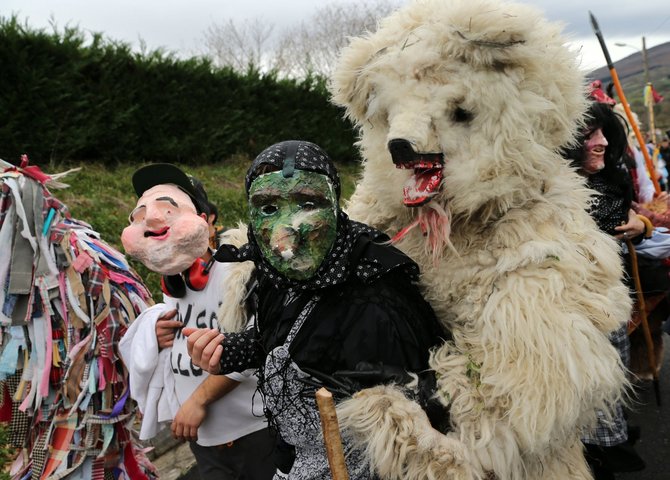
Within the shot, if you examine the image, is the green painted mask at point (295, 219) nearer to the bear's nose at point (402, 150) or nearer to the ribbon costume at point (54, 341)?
the bear's nose at point (402, 150)

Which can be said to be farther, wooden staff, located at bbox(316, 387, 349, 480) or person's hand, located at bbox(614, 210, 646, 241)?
person's hand, located at bbox(614, 210, 646, 241)

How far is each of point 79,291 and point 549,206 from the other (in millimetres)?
2014

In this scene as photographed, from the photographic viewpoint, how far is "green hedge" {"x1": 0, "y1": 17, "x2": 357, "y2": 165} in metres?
7.31

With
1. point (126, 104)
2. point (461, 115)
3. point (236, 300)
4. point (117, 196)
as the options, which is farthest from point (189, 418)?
point (126, 104)

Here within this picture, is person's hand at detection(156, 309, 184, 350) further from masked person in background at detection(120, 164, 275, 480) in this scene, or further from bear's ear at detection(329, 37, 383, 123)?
bear's ear at detection(329, 37, 383, 123)

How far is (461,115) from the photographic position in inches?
55.1

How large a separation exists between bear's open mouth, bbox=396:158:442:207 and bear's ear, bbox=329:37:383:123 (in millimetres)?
318

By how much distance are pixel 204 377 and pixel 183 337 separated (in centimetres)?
18

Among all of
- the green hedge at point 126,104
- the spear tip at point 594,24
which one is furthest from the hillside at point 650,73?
the spear tip at point 594,24

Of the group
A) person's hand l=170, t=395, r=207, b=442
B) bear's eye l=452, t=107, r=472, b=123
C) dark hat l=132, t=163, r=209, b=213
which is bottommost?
person's hand l=170, t=395, r=207, b=442

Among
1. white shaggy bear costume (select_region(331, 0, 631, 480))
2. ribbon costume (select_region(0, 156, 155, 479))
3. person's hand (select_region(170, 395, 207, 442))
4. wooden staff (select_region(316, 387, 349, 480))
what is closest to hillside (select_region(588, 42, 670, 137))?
white shaggy bear costume (select_region(331, 0, 631, 480))

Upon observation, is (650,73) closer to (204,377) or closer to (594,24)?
(594,24)

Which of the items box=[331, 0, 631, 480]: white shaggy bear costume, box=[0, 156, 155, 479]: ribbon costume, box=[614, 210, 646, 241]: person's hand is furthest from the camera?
box=[614, 210, 646, 241]: person's hand

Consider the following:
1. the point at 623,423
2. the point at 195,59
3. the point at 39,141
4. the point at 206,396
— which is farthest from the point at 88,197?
the point at 623,423
